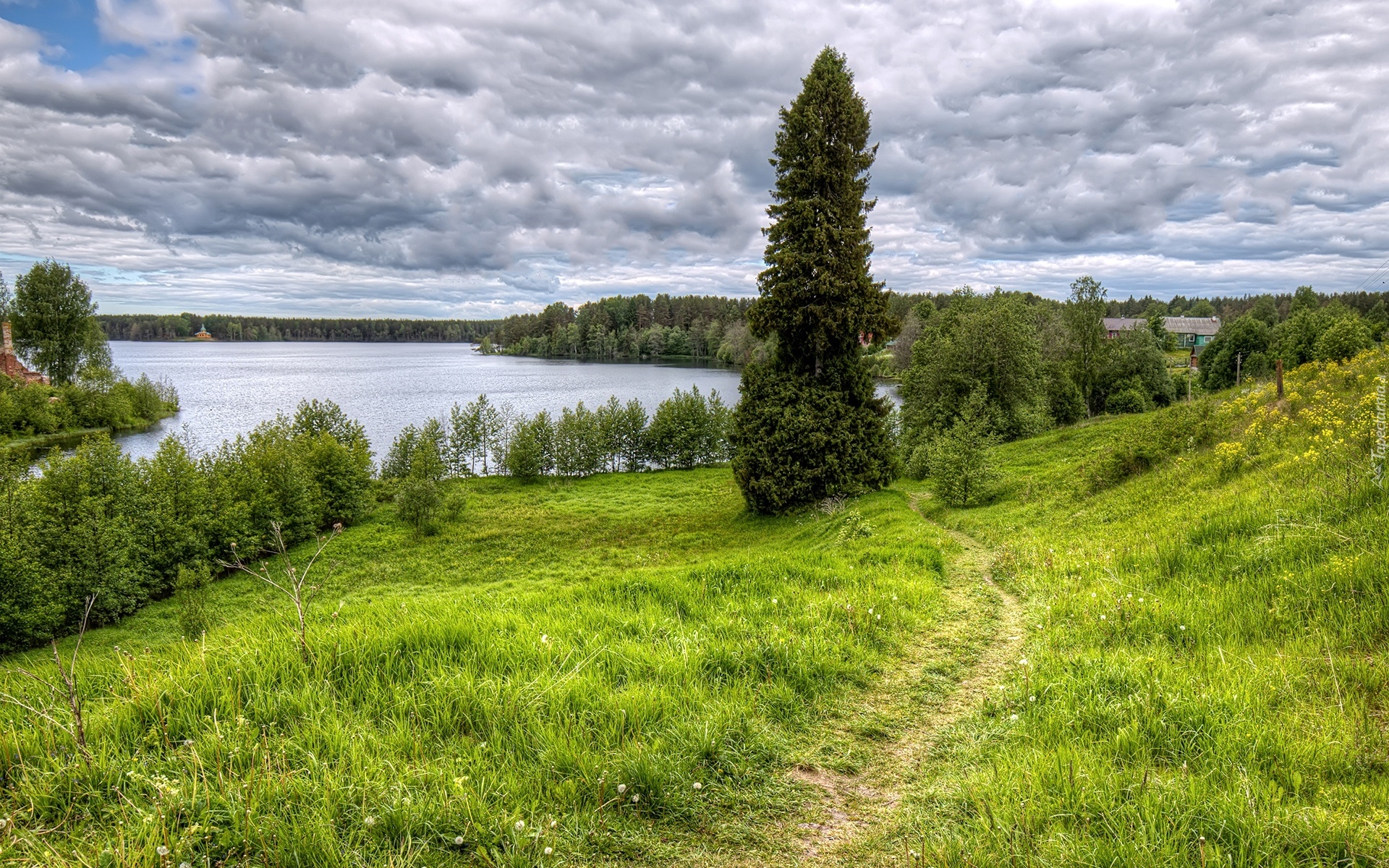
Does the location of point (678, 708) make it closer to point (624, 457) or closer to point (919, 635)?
point (919, 635)

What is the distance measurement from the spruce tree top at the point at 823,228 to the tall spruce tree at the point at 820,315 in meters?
0.03

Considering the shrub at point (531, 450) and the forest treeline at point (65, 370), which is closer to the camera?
the shrub at point (531, 450)

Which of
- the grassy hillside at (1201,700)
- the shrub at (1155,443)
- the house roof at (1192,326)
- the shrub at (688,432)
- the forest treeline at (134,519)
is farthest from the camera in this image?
the house roof at (1192,326)

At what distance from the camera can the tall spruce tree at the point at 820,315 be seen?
22297mm

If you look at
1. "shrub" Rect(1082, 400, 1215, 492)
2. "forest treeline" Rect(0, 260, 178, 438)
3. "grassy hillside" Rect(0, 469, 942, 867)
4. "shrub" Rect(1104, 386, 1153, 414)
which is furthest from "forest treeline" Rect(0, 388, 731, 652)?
"shrub" Rect(1104, 386, 1153, 414)

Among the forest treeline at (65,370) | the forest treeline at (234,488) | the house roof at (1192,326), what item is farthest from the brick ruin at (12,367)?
the house roof at (1192,326)

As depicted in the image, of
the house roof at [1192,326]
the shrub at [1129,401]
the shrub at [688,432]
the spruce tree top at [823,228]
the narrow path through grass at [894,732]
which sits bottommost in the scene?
the shrub at [688,432]

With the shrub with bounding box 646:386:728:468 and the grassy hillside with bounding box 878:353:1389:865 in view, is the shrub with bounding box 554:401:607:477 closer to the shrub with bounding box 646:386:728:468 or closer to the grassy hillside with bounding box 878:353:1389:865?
the shrub with bounding box 646:386:728:468

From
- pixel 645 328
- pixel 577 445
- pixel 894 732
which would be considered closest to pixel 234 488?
pixel 577 445

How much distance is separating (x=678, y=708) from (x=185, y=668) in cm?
338

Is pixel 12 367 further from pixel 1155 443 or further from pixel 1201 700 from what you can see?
pixel 1155 443

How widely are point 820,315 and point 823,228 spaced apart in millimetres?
3093

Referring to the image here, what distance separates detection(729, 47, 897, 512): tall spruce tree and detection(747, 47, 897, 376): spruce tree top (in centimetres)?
3

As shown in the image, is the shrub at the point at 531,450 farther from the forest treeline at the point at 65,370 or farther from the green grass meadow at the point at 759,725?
the forest treeline at the point at 65,370
